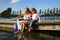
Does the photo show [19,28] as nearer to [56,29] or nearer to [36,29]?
[36,29]

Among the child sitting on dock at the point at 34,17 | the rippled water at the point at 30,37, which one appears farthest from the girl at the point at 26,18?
the rippled water at the point at 30,37

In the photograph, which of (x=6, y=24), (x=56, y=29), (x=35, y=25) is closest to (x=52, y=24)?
(x=56, y=29)

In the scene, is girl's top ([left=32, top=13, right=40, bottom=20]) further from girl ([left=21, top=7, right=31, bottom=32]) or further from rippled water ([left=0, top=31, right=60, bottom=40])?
rippled water ([left=0, top=31, right=60, bottom=40])

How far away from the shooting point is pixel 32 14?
32.0 feet

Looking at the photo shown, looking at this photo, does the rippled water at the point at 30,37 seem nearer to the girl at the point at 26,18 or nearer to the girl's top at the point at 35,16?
the girl at the point at 26,18

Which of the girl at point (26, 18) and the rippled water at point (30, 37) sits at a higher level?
the girl at point (26, 18)

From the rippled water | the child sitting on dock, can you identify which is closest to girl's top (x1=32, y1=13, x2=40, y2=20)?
the child sitting on dock

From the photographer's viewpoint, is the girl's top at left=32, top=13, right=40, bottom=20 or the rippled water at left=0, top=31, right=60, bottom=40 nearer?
the rippled water at left=0, top=31, right=60, bottom=40

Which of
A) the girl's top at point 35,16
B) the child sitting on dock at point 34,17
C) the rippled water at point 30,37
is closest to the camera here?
the rippled water at point 30,37

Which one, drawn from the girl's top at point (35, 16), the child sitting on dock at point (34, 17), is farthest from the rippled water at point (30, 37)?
the girl's top at point (35, 16)

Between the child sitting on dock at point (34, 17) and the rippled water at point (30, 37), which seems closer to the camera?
the rippled water at point (30, 37)

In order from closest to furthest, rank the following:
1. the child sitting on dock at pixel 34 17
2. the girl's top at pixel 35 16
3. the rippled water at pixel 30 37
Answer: the rippled water at pixel 30 37 → the child sitting on dock at pixel 34 17 → the girl's top at pixel 35 16

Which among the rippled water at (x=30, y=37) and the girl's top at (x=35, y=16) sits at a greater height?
the girl's top at (x=35, y=16)

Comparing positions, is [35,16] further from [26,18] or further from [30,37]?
[30,37]
